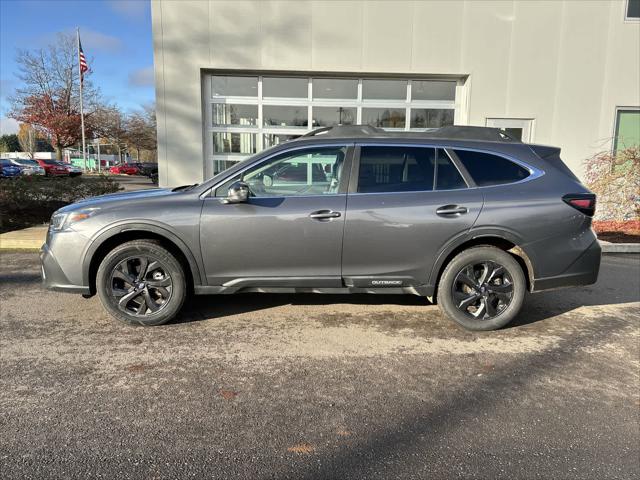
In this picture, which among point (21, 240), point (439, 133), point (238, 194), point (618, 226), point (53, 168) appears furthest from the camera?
point (53, 168)

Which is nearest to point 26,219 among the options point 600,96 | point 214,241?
point 214,241

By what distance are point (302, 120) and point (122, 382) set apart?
8836mm

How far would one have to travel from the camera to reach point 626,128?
1143 cm

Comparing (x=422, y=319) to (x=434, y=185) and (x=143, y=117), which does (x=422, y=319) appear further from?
(x=143, y=117)

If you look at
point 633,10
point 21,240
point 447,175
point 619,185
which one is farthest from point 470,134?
point 633,10

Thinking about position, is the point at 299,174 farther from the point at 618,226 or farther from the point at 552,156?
the point at 618,226

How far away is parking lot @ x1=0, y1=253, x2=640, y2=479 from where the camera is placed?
8.52 ft

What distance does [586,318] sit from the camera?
4.98 metres

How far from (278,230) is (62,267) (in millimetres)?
2036

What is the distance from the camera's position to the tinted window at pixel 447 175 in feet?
14.7

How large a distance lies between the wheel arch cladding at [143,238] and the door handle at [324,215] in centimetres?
120

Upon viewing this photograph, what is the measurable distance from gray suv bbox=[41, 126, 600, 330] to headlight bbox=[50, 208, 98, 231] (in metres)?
0.01

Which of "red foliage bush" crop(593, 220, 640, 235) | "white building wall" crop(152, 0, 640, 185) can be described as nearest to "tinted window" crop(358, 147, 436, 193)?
"white building wall" crop(152, 0, 640, 185)

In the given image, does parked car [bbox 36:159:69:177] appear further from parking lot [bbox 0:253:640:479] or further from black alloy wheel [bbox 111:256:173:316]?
black alloy wheel [bbox 111:256:173:316]
